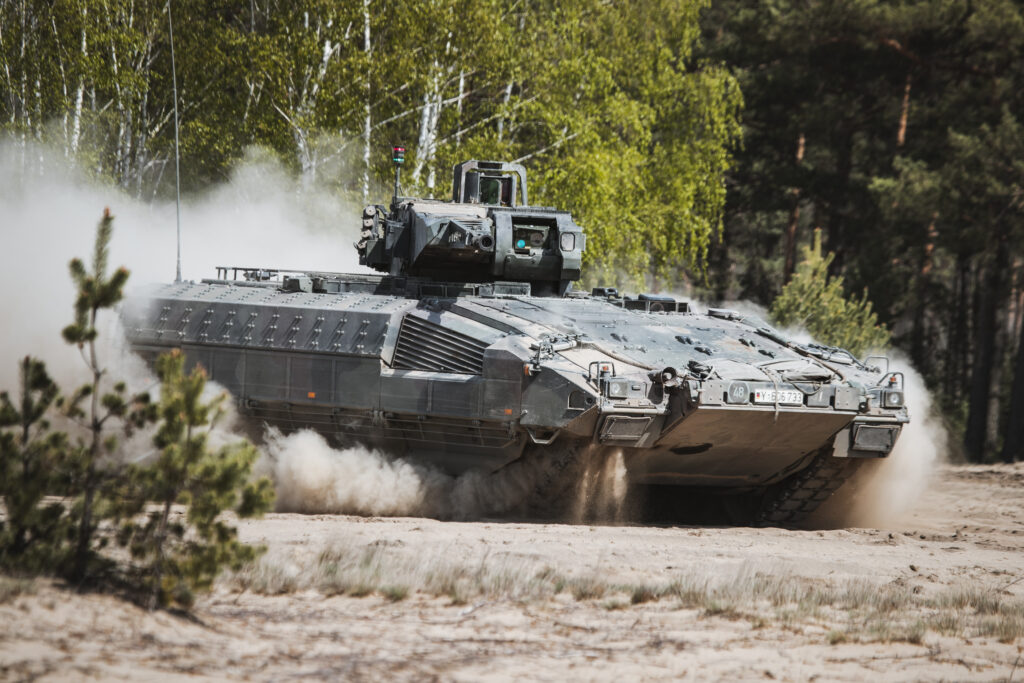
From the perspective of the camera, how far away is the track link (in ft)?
43.2

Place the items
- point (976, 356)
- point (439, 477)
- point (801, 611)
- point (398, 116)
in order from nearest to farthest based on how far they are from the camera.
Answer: point (801, 611) < point (439, 477) < point (398, 116) < point (976, 356)

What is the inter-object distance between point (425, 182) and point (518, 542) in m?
15.2

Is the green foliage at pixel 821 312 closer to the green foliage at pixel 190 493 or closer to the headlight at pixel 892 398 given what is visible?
the headlight at pixel 892 398

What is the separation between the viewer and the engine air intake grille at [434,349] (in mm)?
12547

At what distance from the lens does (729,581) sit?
31.2 ft

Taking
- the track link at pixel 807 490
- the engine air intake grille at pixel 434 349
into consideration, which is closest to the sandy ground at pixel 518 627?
the track link at pixel 807 490

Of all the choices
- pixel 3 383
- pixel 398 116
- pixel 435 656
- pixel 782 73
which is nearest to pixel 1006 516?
pixel 435 656

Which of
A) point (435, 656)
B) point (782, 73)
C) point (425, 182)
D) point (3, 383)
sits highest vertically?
point (782, 73)

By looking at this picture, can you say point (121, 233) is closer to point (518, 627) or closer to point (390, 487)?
point (390, 487)

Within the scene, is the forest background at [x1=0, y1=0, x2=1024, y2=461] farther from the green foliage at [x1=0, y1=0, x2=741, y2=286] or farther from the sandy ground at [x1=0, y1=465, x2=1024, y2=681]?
the sandy ground at [x1=0, y1=465, x2=1024, y2=681]

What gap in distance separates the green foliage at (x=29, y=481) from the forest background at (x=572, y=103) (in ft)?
52.2

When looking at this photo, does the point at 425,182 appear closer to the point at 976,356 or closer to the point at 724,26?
the point at 976,356

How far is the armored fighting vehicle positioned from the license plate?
15mm

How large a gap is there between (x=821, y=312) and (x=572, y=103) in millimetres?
6523
